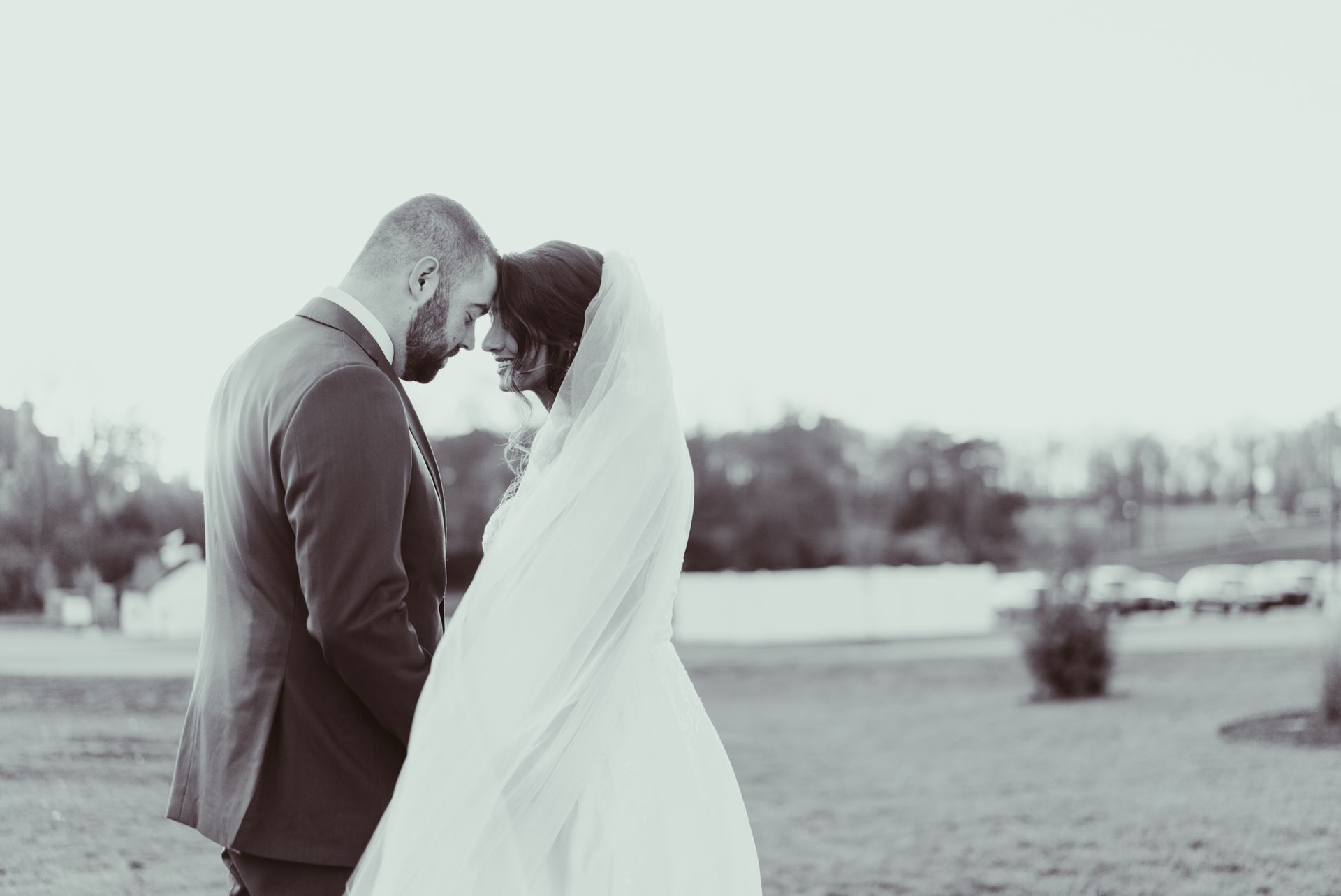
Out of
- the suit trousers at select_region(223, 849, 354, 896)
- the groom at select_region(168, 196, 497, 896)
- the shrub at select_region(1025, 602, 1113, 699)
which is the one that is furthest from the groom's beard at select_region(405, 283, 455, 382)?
the shrub at select_region(1025, 602, 1113, 699)

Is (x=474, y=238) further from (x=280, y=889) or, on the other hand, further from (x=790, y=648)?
(x=790, y=648)

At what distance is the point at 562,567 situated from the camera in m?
2.73

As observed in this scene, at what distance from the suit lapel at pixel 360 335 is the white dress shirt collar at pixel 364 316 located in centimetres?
2

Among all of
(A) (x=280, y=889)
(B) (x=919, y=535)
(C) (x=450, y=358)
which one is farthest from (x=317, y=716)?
(B) (x=919, y=535)

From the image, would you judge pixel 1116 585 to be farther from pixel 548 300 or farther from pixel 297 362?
pixel 297 362

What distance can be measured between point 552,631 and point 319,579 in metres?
0.61

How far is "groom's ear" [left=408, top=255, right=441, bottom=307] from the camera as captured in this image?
8.75ft

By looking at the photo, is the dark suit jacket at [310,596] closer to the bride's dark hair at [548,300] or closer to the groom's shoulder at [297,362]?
the groom's shoulder at [297,362]

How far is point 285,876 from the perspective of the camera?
8.04ft

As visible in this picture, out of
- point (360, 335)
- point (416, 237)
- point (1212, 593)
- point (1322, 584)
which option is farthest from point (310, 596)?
point (1322, 584)

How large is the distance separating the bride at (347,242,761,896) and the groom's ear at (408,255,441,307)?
31cm

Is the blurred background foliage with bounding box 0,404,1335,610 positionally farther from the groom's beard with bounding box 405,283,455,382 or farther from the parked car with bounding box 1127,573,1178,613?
the parked car with bounding box 1127,573,1178,613

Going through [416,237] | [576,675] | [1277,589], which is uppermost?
[416,237]

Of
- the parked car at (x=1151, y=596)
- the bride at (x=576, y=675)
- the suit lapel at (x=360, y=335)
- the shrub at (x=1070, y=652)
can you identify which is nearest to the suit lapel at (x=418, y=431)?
the suit lapel at (x=360, y=335)
